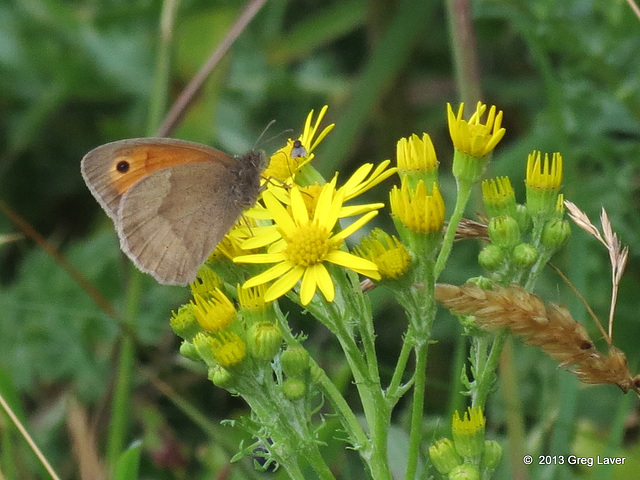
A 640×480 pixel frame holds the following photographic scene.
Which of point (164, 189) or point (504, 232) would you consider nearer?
point (504, 232)

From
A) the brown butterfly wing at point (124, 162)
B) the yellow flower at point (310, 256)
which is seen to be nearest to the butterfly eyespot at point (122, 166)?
the brown butterfly wing at point (124, 162)

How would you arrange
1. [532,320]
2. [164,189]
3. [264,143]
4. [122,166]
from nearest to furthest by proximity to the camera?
1. [532,320]
2. [122,166]
3. [164,189]
4. [264,143]

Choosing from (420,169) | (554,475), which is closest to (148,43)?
(420,169)

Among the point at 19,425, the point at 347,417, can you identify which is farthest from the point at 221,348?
the point at 19,425

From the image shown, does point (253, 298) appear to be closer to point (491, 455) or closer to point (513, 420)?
point (491, 455)

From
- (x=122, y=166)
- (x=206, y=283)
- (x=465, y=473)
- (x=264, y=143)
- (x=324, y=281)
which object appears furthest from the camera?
(x=264, y=143)

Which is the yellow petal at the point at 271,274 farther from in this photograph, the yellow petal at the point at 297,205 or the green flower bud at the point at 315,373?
the green flower bud at the point at 315,373

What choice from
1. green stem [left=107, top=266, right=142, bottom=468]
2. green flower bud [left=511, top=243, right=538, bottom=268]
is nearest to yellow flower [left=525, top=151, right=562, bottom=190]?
green flower bud [left=511, top=243, right=538, bottom=268]
